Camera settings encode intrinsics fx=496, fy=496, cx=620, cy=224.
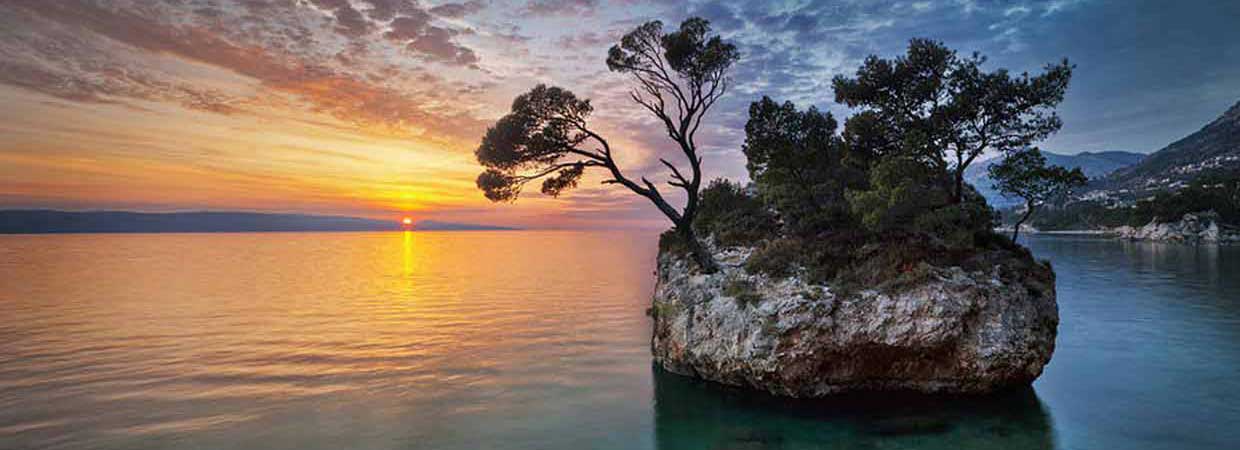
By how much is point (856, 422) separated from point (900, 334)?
10.5 ft

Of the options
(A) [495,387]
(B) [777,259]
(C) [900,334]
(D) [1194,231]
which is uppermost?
(B) [777,259]

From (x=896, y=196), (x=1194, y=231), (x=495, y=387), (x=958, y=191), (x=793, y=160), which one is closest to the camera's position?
(x=896, y=196)

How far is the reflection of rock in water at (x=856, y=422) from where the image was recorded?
14.4 m

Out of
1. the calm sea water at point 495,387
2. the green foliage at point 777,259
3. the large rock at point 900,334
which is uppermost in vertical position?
the green foliage at point 777,259

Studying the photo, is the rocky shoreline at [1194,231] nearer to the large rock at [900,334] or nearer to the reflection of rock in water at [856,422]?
the large rock at [900,334]

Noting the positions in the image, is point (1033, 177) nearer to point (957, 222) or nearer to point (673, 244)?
point (957, 222)

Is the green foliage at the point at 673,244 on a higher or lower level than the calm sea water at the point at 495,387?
higher

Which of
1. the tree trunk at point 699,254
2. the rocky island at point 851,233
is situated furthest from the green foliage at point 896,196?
the tree trunk at point 699,254

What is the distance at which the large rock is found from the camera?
16234 millimetres

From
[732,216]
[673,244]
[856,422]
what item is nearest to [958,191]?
[732,216]

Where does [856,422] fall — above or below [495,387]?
above

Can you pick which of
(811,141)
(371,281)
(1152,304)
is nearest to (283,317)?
(371,281)

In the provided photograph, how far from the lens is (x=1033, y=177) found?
19.7 m

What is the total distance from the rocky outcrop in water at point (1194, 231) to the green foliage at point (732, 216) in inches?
6460
